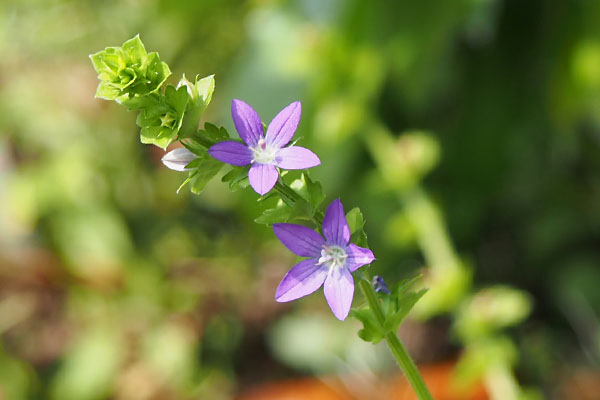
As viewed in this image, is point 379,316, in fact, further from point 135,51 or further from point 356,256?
point 135,51

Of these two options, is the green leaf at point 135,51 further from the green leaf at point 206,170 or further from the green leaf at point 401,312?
the green leaf at point 401,312

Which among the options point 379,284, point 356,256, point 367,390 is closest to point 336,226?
point 356,256

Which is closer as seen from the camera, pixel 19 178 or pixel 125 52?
pixel 125 52

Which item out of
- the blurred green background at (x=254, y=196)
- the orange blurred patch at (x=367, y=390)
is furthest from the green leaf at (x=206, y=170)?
the orange blurred patch at (x=367, y=390)

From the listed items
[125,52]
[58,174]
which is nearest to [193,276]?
[58,174]

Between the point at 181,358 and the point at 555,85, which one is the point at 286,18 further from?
the point at 181,358

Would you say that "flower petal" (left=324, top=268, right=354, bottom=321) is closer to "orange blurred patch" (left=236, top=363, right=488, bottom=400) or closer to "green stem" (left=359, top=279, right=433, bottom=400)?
"green stem" (left=359, top=279, right=433, bottom=400)

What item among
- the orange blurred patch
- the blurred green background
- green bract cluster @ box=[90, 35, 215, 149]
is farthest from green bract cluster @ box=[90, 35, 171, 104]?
the orange blurred patch
